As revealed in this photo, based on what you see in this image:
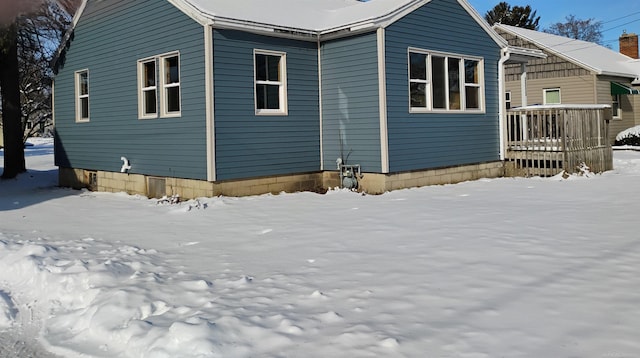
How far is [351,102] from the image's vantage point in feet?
40.8

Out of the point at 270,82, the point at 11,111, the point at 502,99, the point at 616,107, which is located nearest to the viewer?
the point at 270,82


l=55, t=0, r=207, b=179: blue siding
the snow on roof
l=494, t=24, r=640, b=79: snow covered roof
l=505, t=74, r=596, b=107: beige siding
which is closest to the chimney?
l=494, t=24, r=640, b=79: snow covered roof

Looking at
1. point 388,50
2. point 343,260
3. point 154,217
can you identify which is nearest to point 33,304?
point 343,260

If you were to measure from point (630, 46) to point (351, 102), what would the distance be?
25.5 metres

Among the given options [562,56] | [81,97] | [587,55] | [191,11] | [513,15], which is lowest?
[81,97]

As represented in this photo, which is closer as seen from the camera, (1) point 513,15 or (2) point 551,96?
(2) point 551,96

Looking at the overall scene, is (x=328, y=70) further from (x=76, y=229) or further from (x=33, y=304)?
(x=33, y=304)

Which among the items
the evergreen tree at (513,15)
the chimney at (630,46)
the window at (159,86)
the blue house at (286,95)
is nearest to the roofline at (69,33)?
the blue house at (286,95)

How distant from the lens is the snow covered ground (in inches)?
156

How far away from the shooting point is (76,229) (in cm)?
885

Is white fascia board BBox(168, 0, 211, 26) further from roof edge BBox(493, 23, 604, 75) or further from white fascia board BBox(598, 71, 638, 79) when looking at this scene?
white fascia board BBox(598, 71, 638, 79)

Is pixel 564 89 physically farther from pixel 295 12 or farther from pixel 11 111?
pixel 11 111

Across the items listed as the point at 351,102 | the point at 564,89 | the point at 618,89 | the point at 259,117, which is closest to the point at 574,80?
the point at 564,89

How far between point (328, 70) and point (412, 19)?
2148 millimetres
